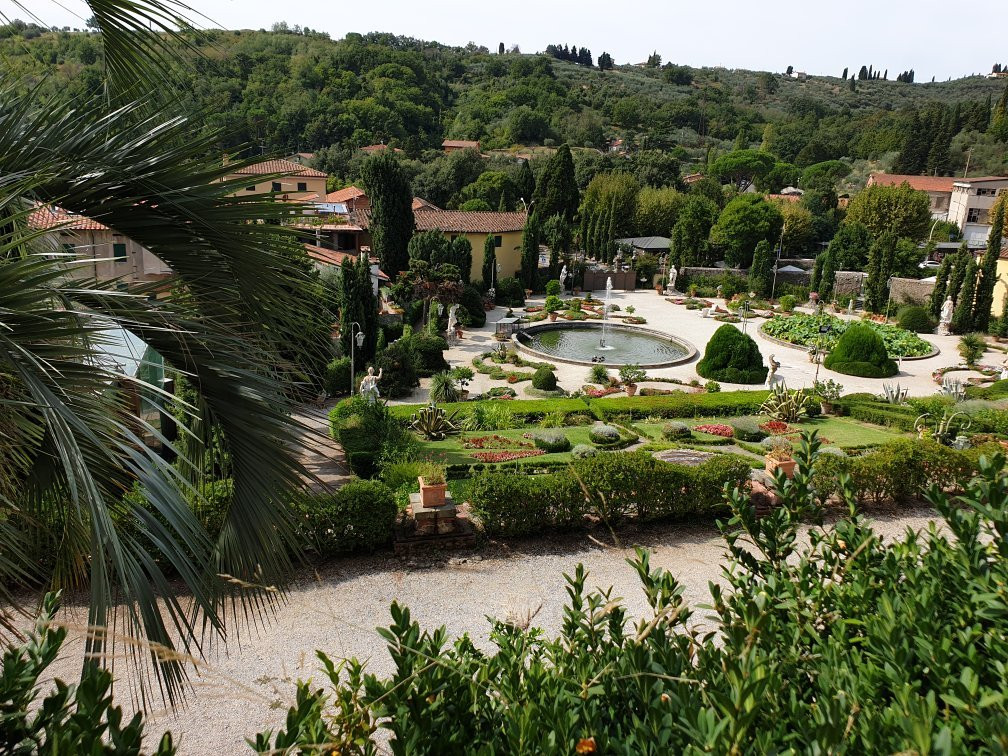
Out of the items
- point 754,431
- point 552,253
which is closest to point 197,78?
point 754,431

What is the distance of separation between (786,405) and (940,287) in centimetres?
1770

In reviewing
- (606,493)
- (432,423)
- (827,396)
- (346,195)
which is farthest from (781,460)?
(346,195)

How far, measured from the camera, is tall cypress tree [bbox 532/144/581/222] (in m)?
43.8

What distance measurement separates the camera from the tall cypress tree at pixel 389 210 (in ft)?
98.5

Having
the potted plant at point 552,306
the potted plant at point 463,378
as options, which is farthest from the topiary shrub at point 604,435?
the potted plant at point 552,306

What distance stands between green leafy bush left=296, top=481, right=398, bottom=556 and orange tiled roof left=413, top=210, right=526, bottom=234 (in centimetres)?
2565

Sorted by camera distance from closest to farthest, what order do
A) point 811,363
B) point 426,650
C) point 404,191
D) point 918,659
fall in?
1. point 918,659
2. point 426,650
3. point 811,363
4. point 404,191

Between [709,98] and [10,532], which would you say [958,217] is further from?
[709,98]

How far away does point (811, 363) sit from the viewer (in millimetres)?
22469

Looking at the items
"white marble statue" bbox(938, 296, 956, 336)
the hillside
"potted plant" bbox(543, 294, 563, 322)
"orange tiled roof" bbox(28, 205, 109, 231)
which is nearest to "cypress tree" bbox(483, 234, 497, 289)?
"potted plant" bbox(543, 294, 563, 322)

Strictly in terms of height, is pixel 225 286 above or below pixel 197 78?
below

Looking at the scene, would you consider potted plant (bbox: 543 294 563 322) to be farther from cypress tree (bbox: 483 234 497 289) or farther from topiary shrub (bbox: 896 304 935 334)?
topiary shrub (bbox: 896 304 935 334)

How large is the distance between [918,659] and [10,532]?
3.12 meters

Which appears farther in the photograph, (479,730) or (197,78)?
(197,78)
